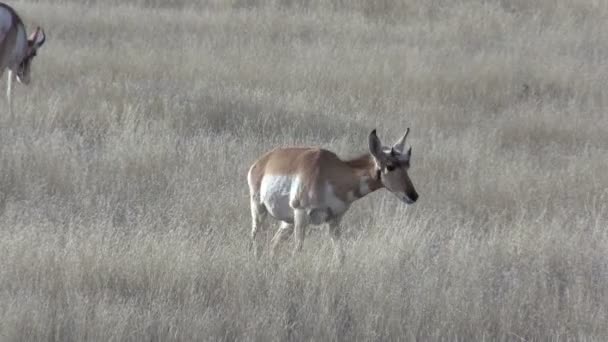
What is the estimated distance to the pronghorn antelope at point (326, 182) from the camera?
6.19 m

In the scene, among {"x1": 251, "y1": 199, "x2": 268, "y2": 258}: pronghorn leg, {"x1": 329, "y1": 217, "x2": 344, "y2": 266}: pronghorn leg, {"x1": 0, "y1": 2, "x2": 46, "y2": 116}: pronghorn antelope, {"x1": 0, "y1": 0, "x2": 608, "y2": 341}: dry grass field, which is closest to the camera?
{"x1": 0, "y1": 0, "x2": 608, "y2": 341}: dry grass field

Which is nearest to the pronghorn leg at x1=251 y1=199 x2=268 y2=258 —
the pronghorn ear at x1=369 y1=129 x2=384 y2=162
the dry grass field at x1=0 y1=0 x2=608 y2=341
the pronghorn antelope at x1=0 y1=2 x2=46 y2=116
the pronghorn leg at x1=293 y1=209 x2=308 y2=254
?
the dry grass field at x1=0 y1=0 x2=608 y2=341

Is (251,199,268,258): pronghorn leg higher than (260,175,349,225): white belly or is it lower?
lower

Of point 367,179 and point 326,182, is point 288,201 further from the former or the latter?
point 367,179

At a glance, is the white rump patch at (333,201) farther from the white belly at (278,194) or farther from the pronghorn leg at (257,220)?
the pronghorn leg at (257,220)

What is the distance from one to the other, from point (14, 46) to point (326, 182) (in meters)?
6.62

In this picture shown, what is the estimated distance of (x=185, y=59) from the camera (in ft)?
48.3

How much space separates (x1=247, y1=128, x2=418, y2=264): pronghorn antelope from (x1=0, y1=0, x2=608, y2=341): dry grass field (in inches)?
13.6

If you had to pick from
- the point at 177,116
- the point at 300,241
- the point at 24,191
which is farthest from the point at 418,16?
the point at 300,241

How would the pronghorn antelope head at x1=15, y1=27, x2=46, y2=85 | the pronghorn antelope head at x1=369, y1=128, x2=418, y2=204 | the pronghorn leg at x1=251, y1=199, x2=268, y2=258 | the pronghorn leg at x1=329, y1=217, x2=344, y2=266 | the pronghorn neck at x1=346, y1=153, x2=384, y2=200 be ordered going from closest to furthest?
the pronghorn antelope head at x1=369, y1=128, x2=418, y2=204, the pronghorn neck at x1=346, y1=153, x2=384, y2=200, the pronghorn leg at x1=329, y1=217, x2=344, y2=266, the pronghorn leg at x1=251, y1=199, x2=268, y2=258, the pronghorn antelope head at x1=15, y1=27, x2=46, y2=85

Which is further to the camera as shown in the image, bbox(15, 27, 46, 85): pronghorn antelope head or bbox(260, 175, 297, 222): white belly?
bbox(15, 27, 46, 85): pronghorn antelope head

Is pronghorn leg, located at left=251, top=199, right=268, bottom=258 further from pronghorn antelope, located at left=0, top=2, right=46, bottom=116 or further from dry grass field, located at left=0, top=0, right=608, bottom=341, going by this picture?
pronghorn antelope, located at left=0, top=2, right=46, bottom=116

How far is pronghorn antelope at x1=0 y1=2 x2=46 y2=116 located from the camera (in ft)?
37.6

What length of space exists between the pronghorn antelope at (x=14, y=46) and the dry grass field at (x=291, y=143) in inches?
12.2
